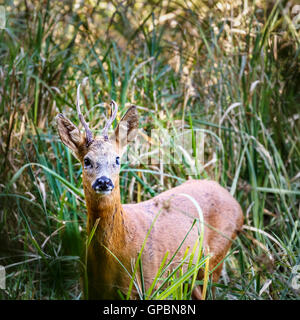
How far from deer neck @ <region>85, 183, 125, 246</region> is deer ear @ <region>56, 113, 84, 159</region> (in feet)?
1.14

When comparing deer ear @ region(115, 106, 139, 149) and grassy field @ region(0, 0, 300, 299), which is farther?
grassy field @ region(0, 0, 300, 299)

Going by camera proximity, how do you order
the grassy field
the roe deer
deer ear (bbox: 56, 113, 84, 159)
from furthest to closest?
the grassy field → deer ear (bbox: 56, 113, 84, 159) → the roe deer

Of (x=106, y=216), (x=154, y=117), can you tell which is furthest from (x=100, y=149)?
(x=154, y=117)

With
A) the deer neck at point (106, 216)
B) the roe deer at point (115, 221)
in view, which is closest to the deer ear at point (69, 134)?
the roe deer at point (115, 221)

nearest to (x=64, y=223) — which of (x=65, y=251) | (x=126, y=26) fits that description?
(x=65, y=251)

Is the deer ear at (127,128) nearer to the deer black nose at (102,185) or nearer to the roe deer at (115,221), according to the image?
the roe deer at (115,221)

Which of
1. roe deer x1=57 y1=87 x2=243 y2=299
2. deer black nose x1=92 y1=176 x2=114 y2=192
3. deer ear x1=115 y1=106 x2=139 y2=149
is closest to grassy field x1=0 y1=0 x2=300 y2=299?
roe deer x1=57 y1=87 x2=243 y2=299

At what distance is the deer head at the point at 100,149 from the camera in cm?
297

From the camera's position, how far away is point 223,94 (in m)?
4.80

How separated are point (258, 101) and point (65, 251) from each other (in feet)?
7.18

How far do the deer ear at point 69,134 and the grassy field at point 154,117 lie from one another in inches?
16.0

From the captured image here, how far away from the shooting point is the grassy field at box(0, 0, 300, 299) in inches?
151

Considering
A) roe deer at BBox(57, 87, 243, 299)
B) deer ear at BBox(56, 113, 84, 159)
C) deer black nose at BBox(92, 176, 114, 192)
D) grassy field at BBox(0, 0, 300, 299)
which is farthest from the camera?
grassy field at BBox(0, 0, 300, 299)

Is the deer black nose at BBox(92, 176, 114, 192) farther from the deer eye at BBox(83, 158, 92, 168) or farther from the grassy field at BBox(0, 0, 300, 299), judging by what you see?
the grassy field at BBox(0, 0, 300, 299)
